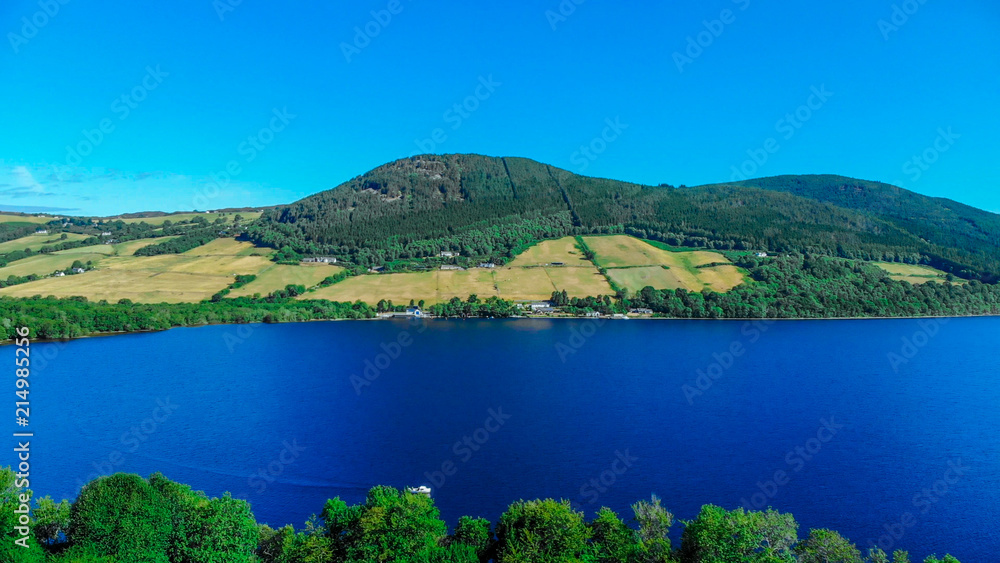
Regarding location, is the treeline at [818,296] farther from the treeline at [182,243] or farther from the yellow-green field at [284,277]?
the treeline at [182,243]

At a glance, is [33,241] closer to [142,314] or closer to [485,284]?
[142,314]

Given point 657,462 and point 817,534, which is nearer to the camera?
point 817,534

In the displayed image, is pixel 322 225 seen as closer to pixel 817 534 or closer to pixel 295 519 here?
pixel 295 519

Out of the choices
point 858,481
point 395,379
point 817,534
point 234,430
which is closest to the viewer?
point 817,534

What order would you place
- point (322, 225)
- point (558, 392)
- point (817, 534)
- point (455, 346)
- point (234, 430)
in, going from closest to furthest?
point (817, 534) → point (234, 430) → point (558, 392) → point (455, 346) → point (322, 225)

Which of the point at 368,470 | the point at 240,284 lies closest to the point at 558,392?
the point at 368,470

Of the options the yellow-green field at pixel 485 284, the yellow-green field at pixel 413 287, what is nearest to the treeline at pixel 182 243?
the yellow-green field at pixel 413 287
